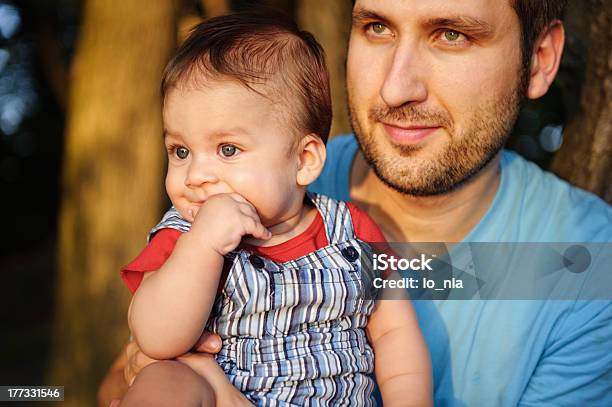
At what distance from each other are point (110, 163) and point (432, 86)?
284 centimetres

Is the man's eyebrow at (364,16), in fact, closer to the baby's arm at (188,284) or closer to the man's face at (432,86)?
the man's face at (432,86)

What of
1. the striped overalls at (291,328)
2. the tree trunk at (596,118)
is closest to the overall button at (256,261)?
the striped overalls at (291,328)

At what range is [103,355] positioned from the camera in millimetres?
4789

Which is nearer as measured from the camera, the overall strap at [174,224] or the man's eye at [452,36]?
the overall strap at [174,224]

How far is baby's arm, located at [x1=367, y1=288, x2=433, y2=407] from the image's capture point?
213 centimetres

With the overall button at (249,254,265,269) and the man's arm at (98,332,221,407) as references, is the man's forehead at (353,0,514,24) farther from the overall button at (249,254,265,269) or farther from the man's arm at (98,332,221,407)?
the man's arm at (98,332,221,407)

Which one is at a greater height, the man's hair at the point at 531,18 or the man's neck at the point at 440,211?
the man's hair at the point at 531,18

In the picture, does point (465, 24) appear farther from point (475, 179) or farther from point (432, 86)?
point (475, 179)

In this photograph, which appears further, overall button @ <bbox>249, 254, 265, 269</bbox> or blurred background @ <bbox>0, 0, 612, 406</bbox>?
blurred background @ <bbox>0, 0, 612, 406</bbox>

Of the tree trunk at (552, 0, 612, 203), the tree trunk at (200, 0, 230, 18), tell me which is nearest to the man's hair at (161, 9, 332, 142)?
the tree trunk at (552, 0, 612, 203)

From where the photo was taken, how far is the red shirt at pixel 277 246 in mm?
1980

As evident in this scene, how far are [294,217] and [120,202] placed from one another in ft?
9.28

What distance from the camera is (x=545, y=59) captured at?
287 cm

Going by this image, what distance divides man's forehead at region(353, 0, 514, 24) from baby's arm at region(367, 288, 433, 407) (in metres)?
0.92
